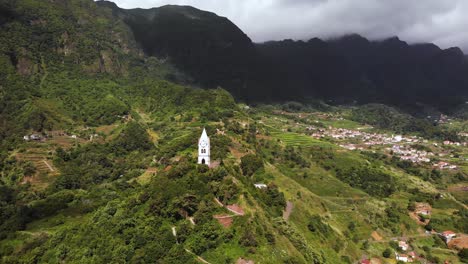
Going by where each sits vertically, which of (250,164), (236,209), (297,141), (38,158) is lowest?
(297,141)

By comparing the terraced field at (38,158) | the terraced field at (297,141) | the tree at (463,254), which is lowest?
the tree at (463,254)

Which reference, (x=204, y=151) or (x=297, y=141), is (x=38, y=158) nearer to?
(x=204, y=151)

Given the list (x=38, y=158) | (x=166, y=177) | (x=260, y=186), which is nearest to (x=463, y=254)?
(x=260, y=186)

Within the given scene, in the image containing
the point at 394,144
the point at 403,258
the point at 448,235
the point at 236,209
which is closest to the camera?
the point at 236,209

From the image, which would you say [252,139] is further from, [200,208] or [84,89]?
[84,89]

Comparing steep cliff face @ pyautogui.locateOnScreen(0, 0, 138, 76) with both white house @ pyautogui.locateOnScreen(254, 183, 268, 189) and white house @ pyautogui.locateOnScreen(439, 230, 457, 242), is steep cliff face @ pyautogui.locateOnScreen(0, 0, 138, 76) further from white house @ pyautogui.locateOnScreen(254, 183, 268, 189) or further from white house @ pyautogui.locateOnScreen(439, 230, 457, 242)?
white house @ pyautogui.locateOnScreen(439, 230, 457, 242)

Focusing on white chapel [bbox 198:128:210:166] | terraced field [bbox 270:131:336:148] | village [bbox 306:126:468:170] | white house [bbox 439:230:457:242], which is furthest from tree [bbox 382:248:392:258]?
village [bbox 306:126:468:170]

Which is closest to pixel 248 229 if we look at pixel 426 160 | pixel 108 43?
pixel 426 160

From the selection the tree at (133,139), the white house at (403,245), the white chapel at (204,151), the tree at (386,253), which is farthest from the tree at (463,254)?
the tree at (133,139)

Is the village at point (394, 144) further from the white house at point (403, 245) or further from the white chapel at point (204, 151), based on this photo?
the white chapel at point (204, 151)
